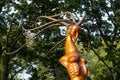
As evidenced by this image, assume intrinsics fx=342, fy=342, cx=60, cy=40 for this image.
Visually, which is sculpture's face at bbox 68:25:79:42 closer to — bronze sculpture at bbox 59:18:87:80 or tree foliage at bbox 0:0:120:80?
bronze sculpture at bbox 59:18:87:80

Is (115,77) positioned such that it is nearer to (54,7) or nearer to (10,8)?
(54,7)

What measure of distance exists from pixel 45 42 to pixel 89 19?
3553mm

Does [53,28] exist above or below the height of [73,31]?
above

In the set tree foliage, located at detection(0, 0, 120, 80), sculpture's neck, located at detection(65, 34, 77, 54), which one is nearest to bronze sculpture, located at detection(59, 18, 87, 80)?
sculpture's neck, located at detection(65, 34, 77, 54)

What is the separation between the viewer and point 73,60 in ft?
8.39

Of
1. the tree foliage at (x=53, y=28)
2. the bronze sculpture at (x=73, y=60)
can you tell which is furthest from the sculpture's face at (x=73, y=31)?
the tree foliage at (x=53, y=28)

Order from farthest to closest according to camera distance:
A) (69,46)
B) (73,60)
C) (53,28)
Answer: (53,28), (69,46), (73,60)

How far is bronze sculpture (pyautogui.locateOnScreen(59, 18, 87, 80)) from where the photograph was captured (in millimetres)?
2508

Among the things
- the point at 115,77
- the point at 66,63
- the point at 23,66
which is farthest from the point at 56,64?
the point at 66,63

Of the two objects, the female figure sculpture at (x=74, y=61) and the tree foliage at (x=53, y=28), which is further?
the tree foliage at (x=53, y=28)

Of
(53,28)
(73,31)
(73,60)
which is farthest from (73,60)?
(53,28)

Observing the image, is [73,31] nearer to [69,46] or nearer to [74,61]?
[69,46]

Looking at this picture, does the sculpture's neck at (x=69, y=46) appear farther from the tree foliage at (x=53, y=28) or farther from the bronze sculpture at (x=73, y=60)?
the tree foliage at (x=53, y=28)

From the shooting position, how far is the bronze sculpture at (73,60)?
2.51 metres
